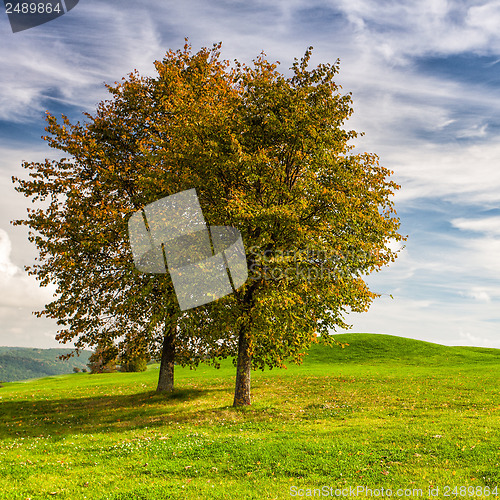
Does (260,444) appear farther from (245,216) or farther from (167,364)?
(167,364)

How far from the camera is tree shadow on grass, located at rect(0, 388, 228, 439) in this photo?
20.8 m

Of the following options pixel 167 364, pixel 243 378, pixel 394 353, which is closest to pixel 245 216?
pixel 243 378

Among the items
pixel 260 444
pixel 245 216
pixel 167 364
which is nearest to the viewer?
pixel 260 444

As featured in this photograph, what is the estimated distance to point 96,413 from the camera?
24891 mm

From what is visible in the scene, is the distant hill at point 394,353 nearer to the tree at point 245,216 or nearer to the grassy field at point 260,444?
the grassy field at point 260,444

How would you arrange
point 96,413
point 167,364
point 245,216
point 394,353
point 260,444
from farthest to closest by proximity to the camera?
point 394,353 → point 167,364 → point 96,413 → point 245,216 → point 260,444

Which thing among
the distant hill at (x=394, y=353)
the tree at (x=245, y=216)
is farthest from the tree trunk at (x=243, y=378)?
the distant hill at (x=394, y=353)

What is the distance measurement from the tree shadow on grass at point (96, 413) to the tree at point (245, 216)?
319 cm

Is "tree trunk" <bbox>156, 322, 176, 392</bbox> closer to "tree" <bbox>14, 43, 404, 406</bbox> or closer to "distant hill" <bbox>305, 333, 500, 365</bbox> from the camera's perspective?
"tree" <bbox>14, 43, 404, 406</bbox>

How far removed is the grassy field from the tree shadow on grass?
0.11 meters

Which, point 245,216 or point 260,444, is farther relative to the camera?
point 245,216

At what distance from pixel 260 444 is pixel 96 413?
14.0m

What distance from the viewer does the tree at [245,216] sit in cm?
2159

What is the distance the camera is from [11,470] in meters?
13.5
